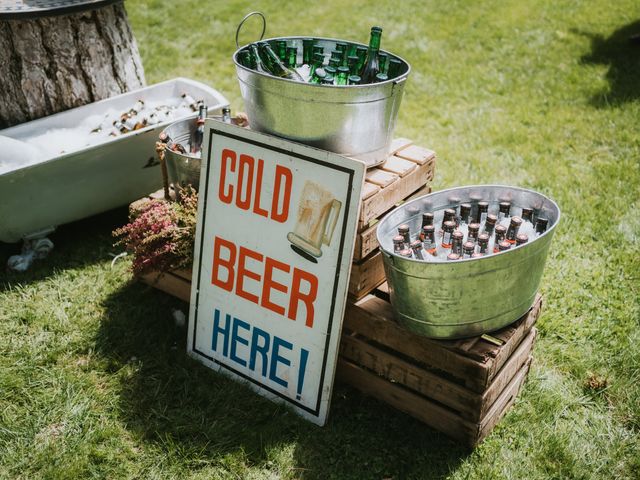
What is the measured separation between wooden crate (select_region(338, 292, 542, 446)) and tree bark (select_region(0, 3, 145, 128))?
2694 mm

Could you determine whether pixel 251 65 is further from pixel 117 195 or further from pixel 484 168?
pixel 484 168

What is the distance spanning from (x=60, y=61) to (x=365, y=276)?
270 centimetres

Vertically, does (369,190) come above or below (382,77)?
below

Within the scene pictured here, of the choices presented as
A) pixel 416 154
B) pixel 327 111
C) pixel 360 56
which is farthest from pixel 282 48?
pixel 416 154

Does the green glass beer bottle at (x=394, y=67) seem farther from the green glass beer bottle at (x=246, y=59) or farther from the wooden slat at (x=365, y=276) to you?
the wooden slat at (x=365, y=276)

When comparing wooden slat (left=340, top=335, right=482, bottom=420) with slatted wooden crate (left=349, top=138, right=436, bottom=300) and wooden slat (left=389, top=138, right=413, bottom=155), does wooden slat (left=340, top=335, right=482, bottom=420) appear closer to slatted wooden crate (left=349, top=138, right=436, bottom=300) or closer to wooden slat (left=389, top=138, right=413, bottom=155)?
slatted wooden crate (left=349, top=138, right=436, bottom=300)

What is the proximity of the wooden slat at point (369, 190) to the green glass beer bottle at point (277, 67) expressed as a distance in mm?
674

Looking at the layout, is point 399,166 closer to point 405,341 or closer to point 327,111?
point 327,111

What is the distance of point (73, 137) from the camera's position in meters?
4.09

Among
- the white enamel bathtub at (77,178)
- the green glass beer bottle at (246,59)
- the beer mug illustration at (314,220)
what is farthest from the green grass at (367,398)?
the green glass beer bottle at (246,59)

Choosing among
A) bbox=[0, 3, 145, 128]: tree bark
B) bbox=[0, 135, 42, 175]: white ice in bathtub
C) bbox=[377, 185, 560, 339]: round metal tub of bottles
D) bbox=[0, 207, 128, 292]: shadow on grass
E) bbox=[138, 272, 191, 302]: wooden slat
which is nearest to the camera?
bbox=[377, 185, 560, 339]: round metal tub of bottles

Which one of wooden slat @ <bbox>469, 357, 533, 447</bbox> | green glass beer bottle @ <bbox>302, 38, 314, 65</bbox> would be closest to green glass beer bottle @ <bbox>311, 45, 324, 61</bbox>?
green glass beer bottle @ <bbox>302, 38, 314, 65</bbox>

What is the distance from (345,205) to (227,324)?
91cm

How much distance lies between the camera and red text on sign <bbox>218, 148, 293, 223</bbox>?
104 inches
